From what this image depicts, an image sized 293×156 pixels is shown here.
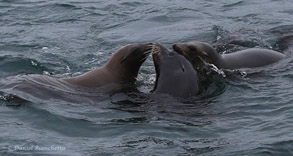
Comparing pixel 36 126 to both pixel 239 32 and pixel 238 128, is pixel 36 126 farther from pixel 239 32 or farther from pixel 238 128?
pixel 239 32

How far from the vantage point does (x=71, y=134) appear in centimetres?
650

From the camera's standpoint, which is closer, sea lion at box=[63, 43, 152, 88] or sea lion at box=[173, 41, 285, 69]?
sea lion at box=[63, 43, 152, 88]

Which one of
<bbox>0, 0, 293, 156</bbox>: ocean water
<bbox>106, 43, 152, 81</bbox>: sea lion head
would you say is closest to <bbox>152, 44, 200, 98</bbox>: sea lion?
<bbox>0, 0, 293, 156</bbox>: ocean water

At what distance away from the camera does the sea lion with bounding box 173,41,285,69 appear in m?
8.63

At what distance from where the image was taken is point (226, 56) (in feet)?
30.6

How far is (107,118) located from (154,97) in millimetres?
886

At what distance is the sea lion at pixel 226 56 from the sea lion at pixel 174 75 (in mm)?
394

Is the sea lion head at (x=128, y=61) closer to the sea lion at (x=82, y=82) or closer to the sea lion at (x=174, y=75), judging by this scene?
the sea lion at (x=82, y=82)

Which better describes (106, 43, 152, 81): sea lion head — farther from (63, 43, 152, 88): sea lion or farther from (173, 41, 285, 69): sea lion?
(173, 41, 285, 69): sea lion

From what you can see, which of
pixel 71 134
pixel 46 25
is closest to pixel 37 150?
pixel 71 134

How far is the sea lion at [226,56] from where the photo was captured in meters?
8.63

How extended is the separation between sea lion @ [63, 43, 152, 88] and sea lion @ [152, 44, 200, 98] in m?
0.26

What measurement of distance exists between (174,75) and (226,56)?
1722 millimetres

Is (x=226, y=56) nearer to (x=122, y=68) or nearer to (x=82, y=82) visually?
(x=122, y=68)
